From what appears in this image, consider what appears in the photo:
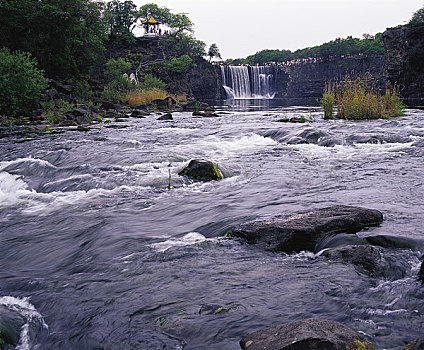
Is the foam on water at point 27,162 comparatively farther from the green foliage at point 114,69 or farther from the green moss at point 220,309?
the green foliage at point 114,69

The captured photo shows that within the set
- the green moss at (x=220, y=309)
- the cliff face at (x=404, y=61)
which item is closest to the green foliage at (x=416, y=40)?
the cliff face at (x=404, y=61)

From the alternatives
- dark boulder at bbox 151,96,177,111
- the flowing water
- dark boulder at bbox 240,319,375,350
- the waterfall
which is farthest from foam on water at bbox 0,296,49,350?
the waterfall

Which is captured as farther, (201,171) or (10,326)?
(201,171)

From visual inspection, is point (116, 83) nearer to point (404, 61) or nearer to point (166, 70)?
point (166, 70)

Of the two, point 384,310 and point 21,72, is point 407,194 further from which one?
point 21,72

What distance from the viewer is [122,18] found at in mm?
69250

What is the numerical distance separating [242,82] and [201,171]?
70.5m

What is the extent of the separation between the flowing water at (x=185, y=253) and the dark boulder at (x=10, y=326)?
6 centimetres

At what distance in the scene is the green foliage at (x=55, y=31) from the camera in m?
30.8

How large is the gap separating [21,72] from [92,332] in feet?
72.5

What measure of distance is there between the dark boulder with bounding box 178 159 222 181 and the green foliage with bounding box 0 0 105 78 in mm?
29165

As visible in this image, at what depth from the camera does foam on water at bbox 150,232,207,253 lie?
4359 millimetres

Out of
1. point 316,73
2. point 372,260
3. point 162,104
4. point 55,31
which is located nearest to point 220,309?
point 372,260

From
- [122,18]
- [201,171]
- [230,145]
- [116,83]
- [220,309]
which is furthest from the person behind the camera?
[122,18]
